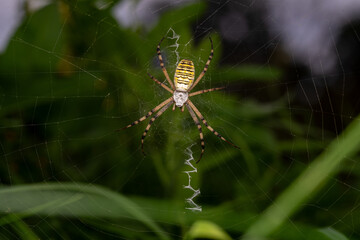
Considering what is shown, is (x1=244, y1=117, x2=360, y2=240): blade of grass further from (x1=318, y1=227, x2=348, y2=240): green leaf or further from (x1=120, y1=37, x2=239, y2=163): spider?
(x1=120, y1=37, x2=239, y2=163): spider

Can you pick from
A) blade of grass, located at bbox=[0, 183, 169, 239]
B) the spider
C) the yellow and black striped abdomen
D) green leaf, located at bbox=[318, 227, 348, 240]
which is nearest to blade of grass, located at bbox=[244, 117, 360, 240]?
green leaf, located at bbox=[318, 227, 348, 240]

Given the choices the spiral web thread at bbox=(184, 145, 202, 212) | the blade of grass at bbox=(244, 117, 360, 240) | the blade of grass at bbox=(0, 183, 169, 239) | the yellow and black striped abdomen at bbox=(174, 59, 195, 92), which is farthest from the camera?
the yellow and black striped abdomen at bbox=(174, 59, 195, 92)

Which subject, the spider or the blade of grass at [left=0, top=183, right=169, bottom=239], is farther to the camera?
the spider

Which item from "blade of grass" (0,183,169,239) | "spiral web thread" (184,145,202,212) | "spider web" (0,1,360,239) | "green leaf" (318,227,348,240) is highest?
"spider web" (0,1,360,239)

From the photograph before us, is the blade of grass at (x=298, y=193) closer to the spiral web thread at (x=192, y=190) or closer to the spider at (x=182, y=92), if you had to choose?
the spiral web thread at (x=192, y=190)

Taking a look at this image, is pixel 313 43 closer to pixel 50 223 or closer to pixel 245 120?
pixel 245 120

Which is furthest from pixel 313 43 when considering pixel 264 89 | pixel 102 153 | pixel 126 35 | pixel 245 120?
pixel 102 153
